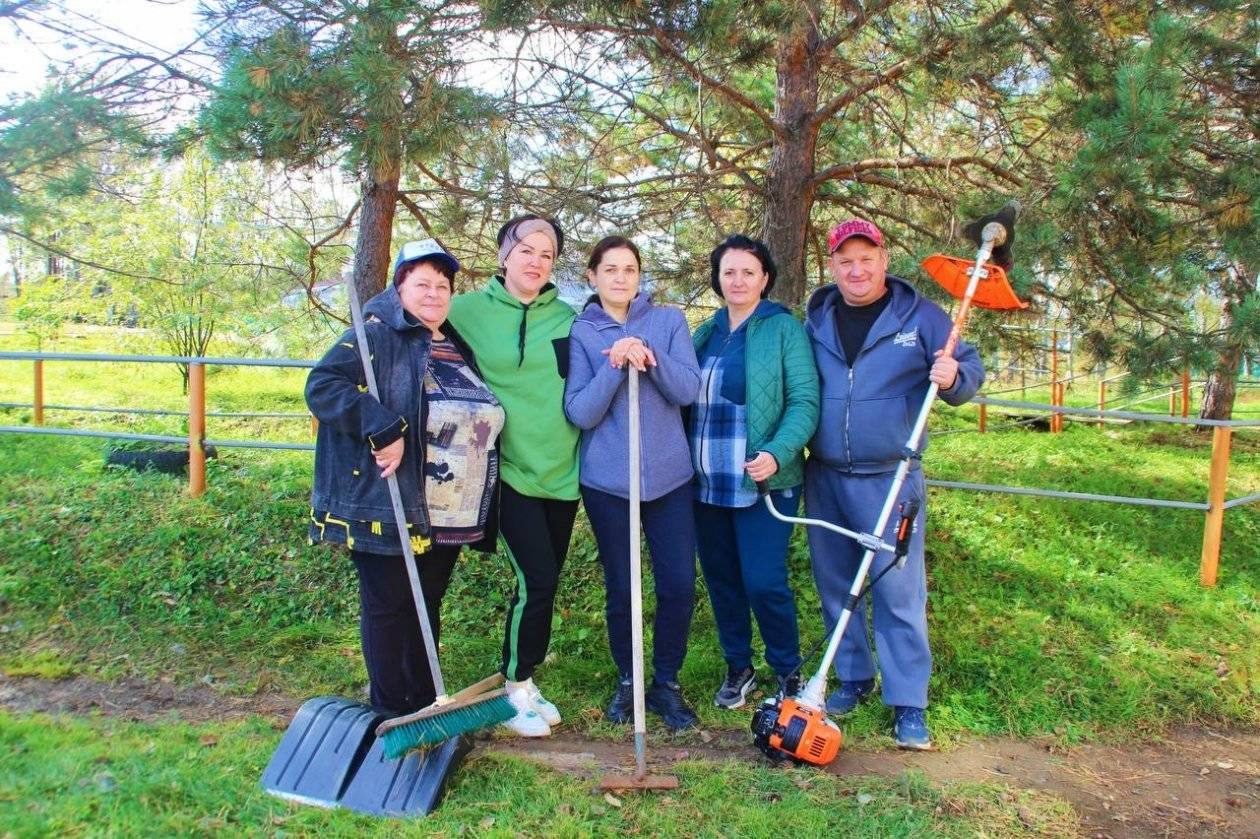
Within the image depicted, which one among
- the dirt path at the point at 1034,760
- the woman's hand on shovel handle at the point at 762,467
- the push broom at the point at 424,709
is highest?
the woman's hand on shovel handle at the point at 762,467

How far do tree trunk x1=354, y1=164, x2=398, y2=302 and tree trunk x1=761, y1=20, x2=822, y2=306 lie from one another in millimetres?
2292

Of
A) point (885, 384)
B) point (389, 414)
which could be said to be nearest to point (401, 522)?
point (389, 414)

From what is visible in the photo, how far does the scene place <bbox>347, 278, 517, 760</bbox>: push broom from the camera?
282 centimetres

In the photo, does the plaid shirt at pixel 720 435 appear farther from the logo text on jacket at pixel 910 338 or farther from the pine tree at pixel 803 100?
the pine tree at pixel 803 100

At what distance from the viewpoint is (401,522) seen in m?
2.89

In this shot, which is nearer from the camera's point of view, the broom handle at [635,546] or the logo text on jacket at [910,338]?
the broom handle at [635,546]

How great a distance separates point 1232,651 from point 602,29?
4.40 metres

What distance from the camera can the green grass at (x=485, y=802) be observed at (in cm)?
267

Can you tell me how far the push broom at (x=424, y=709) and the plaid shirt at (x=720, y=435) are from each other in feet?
3.69

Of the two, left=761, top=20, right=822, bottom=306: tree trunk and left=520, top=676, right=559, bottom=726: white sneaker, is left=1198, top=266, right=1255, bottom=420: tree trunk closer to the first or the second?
left=761, top=20, right=822, bottom=306: tree trunk

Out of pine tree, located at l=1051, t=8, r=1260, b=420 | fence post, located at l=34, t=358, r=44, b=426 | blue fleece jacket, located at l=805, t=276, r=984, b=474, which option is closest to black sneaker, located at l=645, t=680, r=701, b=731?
blue fleece jacket, located at l=805, t=276, r=984, b=474

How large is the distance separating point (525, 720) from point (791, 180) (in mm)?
3470

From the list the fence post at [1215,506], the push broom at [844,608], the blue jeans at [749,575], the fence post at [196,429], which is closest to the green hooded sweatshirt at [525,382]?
the blue jeans at [749,575]

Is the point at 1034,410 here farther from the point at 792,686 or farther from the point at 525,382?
the point at 525,382
